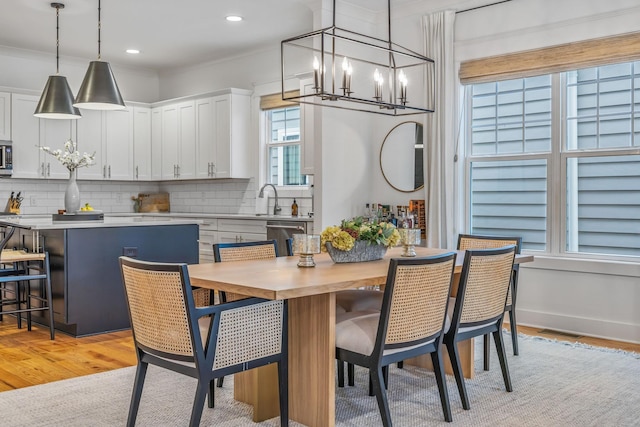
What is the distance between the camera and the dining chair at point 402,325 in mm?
2590

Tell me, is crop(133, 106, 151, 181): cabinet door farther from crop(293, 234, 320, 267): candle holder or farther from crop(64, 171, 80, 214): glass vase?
crop(293, 234, 320, 267): candle holder

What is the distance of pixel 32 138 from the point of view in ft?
23.3

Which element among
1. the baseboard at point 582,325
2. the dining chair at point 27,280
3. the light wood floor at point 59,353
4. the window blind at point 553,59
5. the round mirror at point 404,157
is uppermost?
the window blind at point 553,59

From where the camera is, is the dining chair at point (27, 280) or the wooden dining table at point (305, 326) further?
the dining chair at point (27, 280)

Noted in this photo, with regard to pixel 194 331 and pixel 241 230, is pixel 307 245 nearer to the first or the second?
pixel 194 331

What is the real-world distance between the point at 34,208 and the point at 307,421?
579cm

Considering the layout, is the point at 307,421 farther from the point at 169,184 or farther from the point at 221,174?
the point at 169,184

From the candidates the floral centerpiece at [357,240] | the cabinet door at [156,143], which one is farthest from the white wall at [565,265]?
the cabinet door at [156,143]

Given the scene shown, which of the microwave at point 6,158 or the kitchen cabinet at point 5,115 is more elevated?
the kitchen cabinet at point 5,115

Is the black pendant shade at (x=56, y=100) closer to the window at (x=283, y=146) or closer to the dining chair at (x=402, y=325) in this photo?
the window at (x=283, y=146)

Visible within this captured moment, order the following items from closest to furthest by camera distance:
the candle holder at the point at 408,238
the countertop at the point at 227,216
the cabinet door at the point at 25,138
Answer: the candle holder at the point at 408,238, the countertop at the point at 227,216, the cabinet door at the point at 25,138

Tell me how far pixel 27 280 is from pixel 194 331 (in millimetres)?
3105

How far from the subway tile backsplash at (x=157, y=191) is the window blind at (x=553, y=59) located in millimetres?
2437

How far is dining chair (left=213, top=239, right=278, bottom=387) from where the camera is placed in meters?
3.40
